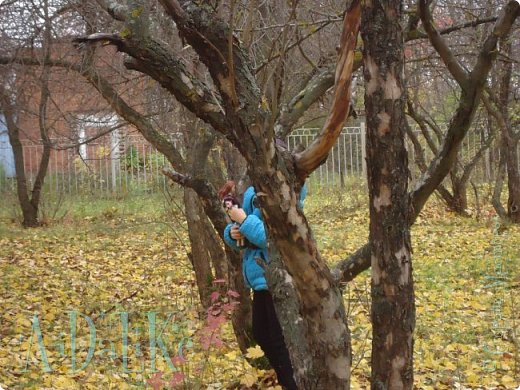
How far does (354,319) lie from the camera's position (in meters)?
5.86

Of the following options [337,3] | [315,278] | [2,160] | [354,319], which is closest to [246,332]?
[354,319]

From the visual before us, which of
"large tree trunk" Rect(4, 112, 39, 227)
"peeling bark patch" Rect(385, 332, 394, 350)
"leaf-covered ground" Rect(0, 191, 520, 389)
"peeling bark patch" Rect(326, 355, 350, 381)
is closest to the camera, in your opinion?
"peeling bark patch" Rect(385, 332, 394, 350)

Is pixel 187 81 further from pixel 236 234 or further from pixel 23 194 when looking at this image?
pixel 23 194

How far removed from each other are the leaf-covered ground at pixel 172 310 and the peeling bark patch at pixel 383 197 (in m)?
1.73

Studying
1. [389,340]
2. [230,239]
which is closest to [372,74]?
[389,340]

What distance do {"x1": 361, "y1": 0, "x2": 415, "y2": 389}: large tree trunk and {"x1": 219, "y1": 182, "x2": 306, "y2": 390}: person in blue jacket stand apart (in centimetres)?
97

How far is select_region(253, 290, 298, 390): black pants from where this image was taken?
3.50 meters

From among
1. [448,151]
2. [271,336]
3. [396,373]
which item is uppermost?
[448,151]

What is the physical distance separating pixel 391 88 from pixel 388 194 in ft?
1.27

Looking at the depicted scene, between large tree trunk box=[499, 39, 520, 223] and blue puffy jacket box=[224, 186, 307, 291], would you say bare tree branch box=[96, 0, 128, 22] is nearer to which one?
blue puffy jacket box=[224, 186, 307, 291]

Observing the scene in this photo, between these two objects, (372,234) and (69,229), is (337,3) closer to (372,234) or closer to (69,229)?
(372,234)

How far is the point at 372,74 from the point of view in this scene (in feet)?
7.97

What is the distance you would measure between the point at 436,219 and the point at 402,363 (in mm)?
9734

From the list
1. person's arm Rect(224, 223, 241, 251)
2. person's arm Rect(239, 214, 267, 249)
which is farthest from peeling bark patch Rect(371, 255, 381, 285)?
person's arm Rect(224, 223, 241, 251)
